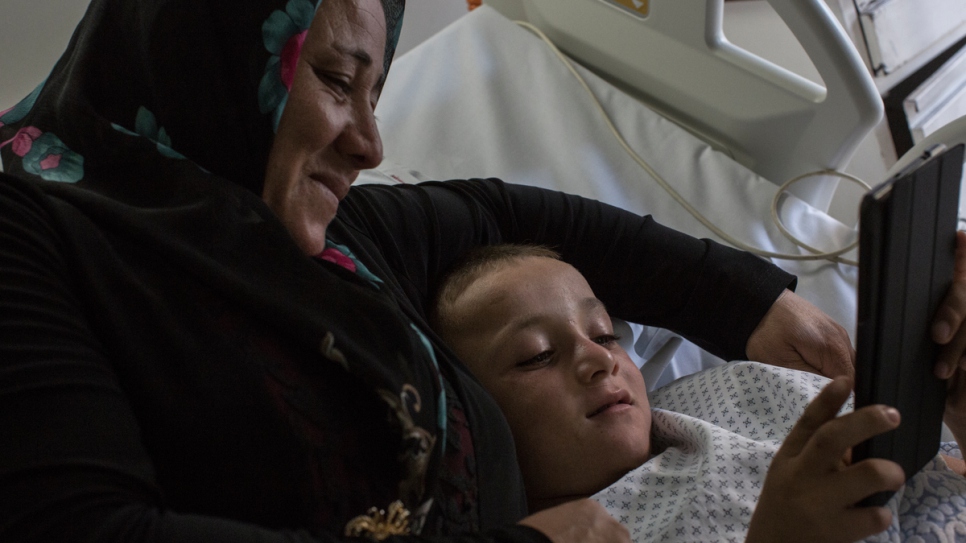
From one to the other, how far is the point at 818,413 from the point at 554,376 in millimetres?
459

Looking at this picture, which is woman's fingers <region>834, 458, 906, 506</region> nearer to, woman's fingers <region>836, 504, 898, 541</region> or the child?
woman's fingers <region>836, 504, 898, 541</region>

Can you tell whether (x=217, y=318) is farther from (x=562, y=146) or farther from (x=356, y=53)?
(x=562, y=146)

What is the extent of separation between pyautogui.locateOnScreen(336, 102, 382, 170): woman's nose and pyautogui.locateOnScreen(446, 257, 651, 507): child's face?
1.09ft

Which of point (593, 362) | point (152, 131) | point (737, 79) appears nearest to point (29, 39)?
point (152, 131)

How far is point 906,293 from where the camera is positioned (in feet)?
2.36

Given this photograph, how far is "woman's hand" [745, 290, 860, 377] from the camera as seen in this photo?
125cm

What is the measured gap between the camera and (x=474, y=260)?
128 centimetres

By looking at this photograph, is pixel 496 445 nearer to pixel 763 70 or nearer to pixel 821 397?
pixel 821 397

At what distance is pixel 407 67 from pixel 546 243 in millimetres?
787

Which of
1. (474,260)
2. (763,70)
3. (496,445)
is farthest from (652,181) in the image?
(496,445)

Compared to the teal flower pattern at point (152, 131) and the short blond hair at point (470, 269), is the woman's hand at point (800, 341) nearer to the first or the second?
the short blond hair at point (470, 269)

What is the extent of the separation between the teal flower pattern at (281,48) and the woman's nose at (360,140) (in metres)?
0.10

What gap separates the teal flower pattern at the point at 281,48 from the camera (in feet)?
2.63

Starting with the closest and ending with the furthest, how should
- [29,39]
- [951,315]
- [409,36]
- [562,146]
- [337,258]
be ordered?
[951,315] < [337,258] < [29,39] < [562,146] < [409,36]
